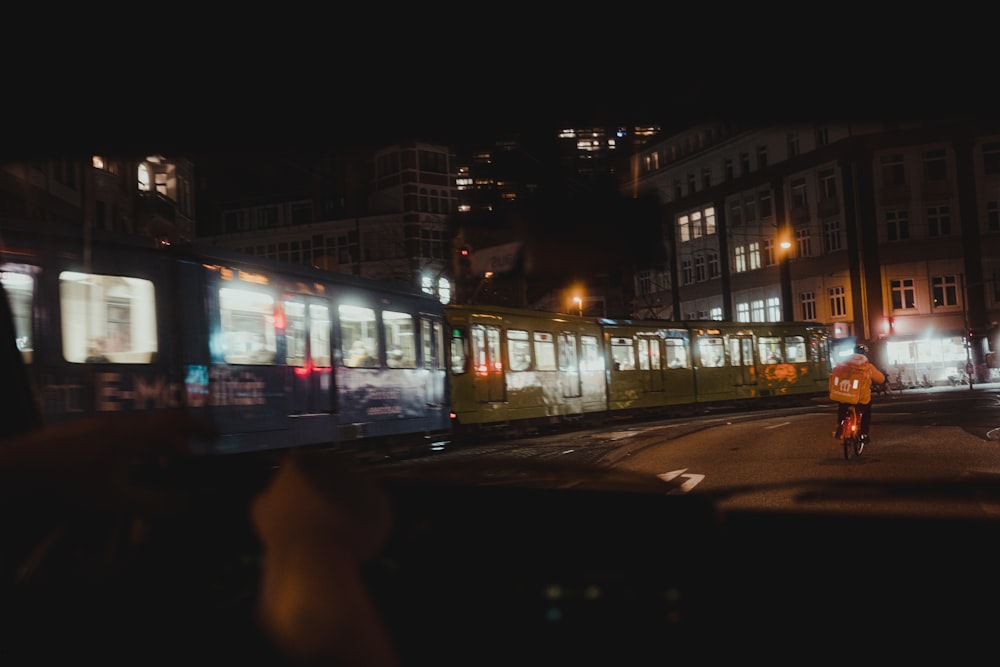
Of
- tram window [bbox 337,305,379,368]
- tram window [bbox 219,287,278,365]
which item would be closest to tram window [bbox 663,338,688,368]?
tram window [bbox 337,305,379,368]

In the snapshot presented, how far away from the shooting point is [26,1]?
10.3ft

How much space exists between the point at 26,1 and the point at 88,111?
78 cm

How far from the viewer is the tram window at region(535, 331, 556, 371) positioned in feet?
75.6

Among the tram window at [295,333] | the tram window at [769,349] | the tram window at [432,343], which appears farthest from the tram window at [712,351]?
the tram window at [295,333]

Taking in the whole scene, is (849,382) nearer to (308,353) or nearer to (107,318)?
(308,353)

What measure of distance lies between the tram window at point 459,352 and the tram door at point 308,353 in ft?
18.0

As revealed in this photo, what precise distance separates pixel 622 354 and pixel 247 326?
615 inches

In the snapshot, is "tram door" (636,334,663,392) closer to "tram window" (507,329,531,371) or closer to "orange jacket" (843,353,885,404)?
"tram window" (507,329,531,371)

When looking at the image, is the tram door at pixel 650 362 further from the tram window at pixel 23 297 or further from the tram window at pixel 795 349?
the tram window at pixel 23 297

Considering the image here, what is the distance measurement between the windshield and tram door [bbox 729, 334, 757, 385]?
0.10 meters

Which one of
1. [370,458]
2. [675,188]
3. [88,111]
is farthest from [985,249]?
[88,111]

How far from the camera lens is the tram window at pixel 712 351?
30078 millimetres

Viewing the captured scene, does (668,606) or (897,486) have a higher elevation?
(668,606)

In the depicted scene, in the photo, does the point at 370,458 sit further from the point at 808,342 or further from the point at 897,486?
the point at 808,342
